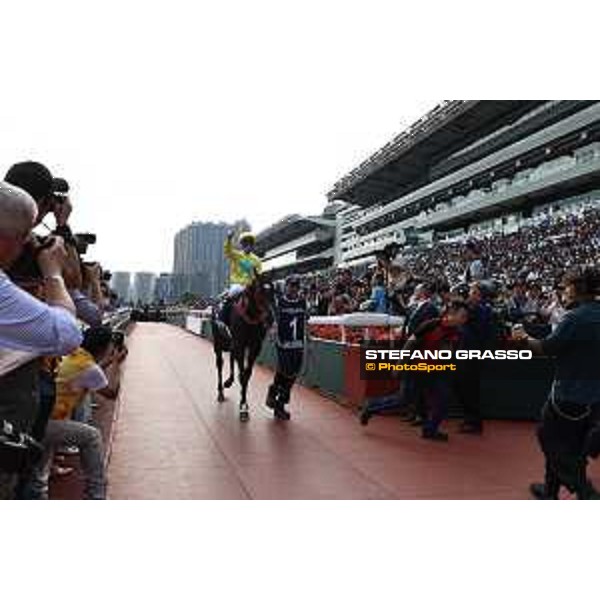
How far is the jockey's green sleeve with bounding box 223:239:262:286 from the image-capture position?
925cm

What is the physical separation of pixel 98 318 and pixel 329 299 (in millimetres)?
10123

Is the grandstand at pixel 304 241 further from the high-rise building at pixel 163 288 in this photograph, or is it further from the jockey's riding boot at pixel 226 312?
the jockey's riding boot at pixel 226 312

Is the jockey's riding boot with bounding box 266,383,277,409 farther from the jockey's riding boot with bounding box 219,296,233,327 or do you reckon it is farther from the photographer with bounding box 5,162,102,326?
the photographer with bounding box 5,162,102,326

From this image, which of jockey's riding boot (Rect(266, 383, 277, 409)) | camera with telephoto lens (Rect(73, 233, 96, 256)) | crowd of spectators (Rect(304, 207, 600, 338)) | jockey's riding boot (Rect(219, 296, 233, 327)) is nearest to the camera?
camera with telephoto lens (Rect(73, 233, 96, 256))

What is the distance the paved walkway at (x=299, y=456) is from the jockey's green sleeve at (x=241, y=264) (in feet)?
5.17

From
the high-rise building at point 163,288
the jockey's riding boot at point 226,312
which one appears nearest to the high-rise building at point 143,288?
the high-rise building at point 163,288

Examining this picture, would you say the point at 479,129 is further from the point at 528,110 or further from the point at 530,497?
the point at 530,497

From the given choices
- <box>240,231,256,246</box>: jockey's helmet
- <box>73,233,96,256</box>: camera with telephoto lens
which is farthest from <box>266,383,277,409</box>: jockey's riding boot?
<box>73,233,96,256</box>: camera with telephoto lens

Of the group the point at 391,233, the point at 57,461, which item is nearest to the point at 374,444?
the point at 57,461

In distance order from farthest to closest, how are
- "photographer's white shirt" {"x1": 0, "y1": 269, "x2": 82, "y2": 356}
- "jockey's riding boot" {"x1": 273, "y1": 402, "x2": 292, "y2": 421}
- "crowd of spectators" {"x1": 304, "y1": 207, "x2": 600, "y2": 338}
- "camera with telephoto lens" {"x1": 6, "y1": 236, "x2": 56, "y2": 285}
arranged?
"crowd of spectators" {"x1": 304, "y1": 207, "x2": 600, "y2": 338} < "jockey's riding boot" {"x1": 273, "y1": 402, "x2": 292, "y2": 421} < "camera with telephoto lens" {"x1": 6, "y1": 236, "x2": 56, "y2": 285} < "photographer's white shirt" {"x1": 0, "y1": 269, "x2": 82, "y2": 356}

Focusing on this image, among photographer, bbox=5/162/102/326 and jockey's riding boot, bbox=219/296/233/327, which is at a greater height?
photographer, bbox=5/162/102/326

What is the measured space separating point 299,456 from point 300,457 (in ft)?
0.16

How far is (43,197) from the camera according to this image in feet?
10.4

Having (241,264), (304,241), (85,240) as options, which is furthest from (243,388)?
(304,241)
